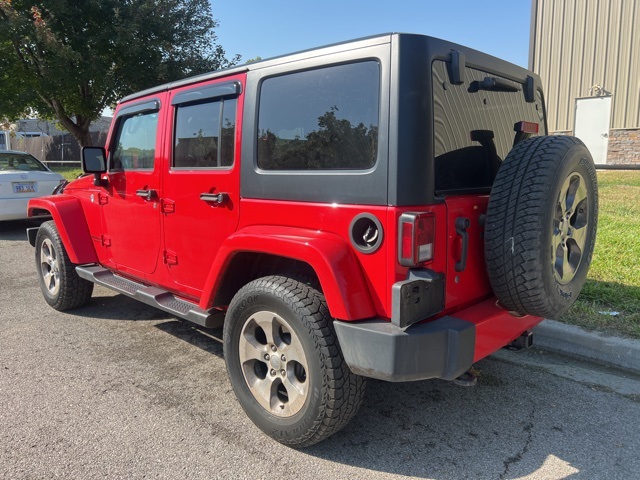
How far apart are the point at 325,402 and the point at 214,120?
189 centimetres

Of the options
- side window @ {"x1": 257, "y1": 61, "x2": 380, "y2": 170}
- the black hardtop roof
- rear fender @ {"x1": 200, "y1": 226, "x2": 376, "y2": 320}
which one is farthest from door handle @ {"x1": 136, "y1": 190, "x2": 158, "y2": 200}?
rear fender @ {"x1": 200, "y1": 226, "x2": 376, "y2": 320}

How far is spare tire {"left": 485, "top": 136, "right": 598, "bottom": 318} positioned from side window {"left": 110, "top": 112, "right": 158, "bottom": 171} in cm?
252

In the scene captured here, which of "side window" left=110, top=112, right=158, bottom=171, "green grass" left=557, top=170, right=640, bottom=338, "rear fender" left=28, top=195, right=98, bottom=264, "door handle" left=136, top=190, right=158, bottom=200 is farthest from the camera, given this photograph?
"rear fender" left=28, top=195, right=98, bottom=264

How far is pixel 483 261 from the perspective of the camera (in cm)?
277

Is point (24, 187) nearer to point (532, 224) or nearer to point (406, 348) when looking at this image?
point (406, 348)

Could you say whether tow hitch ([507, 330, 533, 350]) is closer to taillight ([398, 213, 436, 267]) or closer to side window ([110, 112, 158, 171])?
taillight ([398, 213, 436, 267])

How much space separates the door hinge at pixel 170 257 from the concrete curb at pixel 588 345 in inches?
112

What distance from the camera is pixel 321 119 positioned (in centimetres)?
263

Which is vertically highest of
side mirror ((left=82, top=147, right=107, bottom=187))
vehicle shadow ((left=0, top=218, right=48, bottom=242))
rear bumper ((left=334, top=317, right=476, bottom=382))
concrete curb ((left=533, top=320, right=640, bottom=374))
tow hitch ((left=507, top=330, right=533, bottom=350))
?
side mirror ((left=82, top=147, right=107, bottom=187))

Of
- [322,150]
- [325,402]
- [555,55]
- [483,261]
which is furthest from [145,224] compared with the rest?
[555,55]

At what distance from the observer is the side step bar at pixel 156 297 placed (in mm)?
3219

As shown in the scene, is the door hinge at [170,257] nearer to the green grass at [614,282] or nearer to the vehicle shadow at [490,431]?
the vehicle shadow at [490,431]

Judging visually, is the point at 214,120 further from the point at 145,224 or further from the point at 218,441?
the point at 218,441

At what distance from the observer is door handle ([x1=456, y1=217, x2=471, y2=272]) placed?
254 cm
